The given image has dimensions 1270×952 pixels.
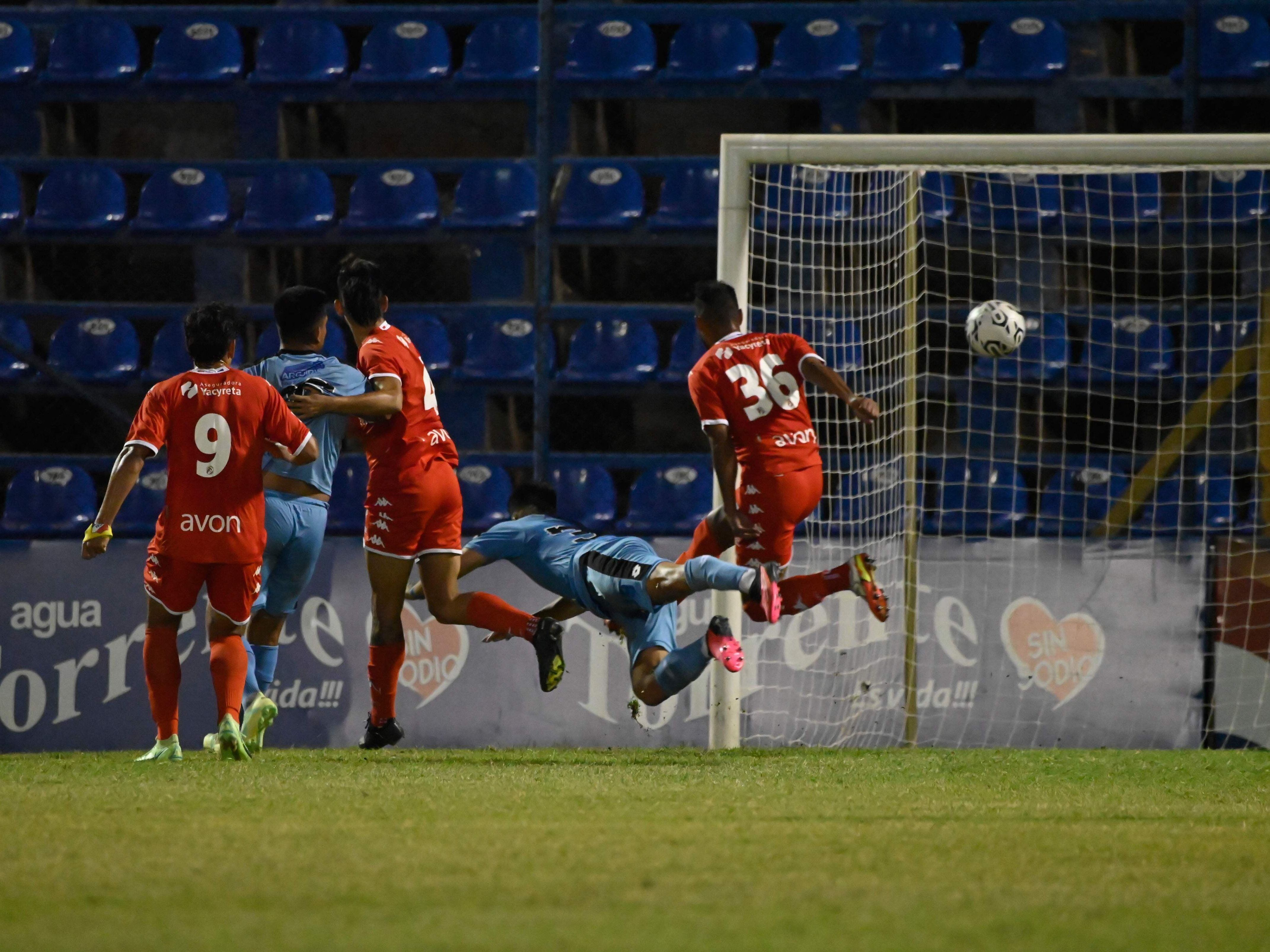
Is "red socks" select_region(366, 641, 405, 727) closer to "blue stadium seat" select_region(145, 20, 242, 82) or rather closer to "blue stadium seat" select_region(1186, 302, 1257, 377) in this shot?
"blue stadium seat" select_region(1186, 302, 1257, 377)

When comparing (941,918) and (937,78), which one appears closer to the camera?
(941,918)

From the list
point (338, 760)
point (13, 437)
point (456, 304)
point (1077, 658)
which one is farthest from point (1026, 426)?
point (13, 437)

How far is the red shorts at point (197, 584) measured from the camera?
19.9ft

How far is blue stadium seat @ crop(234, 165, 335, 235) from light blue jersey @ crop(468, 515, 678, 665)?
4464 millimetres

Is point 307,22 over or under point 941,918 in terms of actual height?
over

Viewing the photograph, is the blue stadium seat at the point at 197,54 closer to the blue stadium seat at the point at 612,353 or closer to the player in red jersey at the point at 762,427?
the blue stadium seat at the point at 612,353

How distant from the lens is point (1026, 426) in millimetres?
10148

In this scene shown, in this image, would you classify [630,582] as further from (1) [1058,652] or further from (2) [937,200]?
(2) [937,200]

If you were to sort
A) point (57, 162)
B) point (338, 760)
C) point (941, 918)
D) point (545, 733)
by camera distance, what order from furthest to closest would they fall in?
point (57, 162) < point (545, 733) < point (338, 760) < point (941, 918)

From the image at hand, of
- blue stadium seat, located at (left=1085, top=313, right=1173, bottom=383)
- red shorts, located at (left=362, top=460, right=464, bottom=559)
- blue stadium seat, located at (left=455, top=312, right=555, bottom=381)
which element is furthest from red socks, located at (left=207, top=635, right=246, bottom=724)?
blue stadium seat, located at (left=1085, top=313, right=1173, bottom=383)

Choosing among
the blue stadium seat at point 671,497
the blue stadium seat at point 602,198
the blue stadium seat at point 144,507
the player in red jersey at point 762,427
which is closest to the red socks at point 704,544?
the player in red jersey at point 762,427

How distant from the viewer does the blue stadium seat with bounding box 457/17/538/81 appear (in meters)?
11.0

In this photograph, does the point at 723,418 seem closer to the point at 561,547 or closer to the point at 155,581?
the point at 561,547

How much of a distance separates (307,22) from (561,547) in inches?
241
